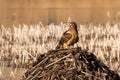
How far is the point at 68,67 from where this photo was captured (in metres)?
5.24

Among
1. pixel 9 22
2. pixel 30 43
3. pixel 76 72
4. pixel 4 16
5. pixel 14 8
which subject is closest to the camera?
pixel 76 72

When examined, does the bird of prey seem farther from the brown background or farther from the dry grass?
the brown background

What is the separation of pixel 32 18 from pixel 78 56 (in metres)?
12.6

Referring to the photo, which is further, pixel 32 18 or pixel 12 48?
pixel 32 18

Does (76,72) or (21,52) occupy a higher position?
(76,72)

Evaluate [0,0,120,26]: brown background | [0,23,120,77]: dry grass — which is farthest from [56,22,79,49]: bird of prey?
[0,0,120,26]: brown background

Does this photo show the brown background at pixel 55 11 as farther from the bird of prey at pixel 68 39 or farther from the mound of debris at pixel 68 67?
the mound of debris at pixel 68 67

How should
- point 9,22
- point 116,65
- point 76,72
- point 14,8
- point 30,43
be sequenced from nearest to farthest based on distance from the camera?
point 76,72 < point 116,65 < point 30,43 < point 9,22 < point 14,8

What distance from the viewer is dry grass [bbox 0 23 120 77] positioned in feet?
32.1

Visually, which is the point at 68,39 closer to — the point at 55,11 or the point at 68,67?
the point at 68,67

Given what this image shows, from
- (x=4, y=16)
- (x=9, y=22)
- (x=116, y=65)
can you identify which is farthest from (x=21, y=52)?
(x=4, y=16)

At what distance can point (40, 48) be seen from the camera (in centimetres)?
1027

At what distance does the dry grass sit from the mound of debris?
3.35 metres

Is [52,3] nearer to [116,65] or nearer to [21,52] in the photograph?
[21,52]
